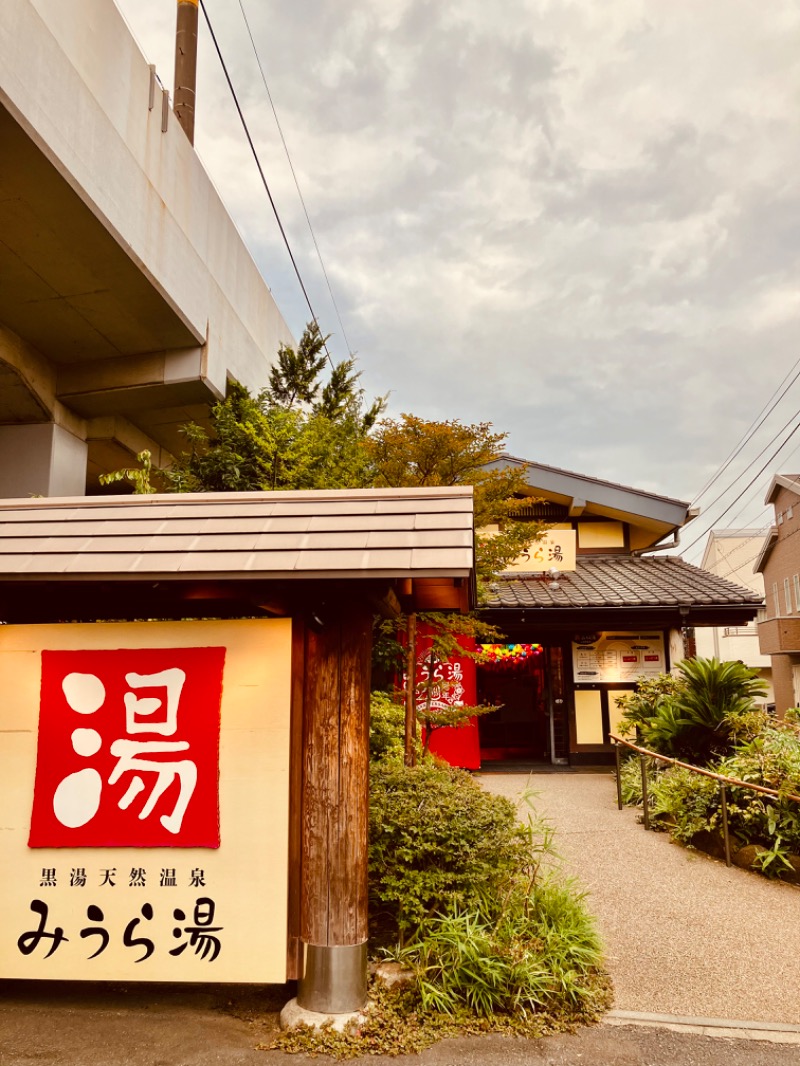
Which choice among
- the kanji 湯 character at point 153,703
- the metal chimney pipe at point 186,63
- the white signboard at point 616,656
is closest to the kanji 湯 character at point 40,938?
the kanji 湯 character at point 153,703

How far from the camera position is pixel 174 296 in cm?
952

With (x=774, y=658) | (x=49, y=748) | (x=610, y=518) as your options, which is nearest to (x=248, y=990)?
(x=49, y=748)

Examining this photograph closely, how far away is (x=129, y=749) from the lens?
4.36 m

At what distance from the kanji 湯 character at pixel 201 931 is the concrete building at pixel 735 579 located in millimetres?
34733

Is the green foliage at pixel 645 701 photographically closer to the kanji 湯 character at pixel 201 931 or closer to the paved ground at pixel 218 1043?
the paved ground at pixel 218 1043

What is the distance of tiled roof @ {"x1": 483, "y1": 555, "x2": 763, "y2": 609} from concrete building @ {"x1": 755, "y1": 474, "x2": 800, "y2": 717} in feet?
46.0

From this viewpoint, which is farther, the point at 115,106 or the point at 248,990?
the point at 115,106

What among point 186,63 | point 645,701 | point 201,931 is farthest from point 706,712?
point 186,63

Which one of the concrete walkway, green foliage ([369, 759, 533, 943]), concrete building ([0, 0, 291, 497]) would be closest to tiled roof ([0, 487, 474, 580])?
green foliage ([369, 759, 533, 943])

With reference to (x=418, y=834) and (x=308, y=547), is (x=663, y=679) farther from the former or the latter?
(x=308, y=547)

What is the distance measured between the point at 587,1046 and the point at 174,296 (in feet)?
29.9

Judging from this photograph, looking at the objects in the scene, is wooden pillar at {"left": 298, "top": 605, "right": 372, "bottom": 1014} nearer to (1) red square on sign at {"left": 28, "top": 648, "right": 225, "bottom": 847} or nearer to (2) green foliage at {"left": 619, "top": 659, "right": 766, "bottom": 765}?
(1) red square on sign at {"left": 28, "top": 648, "right": 225, "bottom": 847}

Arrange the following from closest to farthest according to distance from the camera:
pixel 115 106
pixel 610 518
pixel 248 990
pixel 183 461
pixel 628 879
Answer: pixel 248 990
pixel 628 879
pixel 115 106
pixel 183 461
pixel 610 518

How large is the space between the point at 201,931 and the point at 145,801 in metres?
0.81
